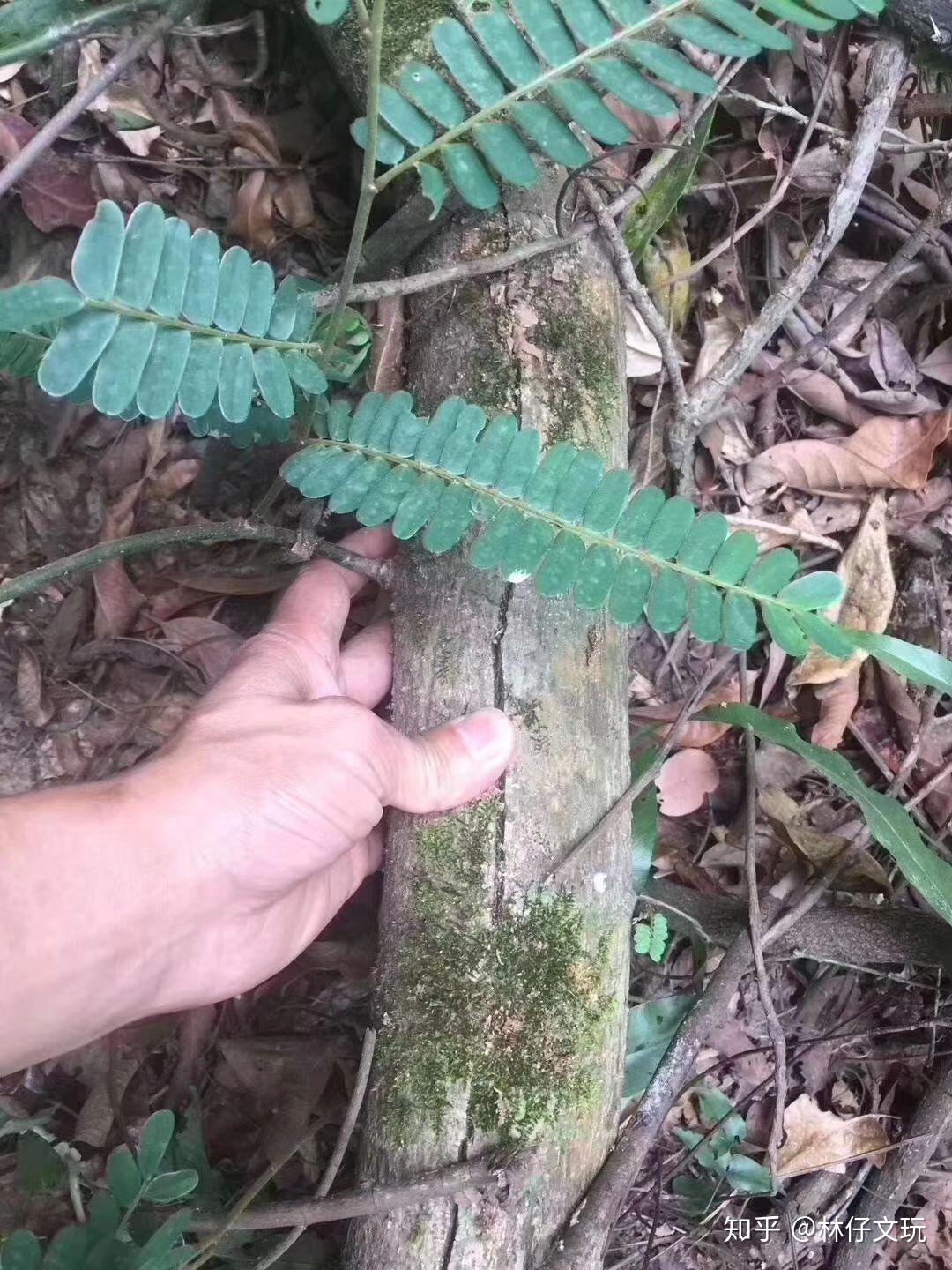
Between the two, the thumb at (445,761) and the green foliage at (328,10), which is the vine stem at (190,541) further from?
the green foliage at (328,10)

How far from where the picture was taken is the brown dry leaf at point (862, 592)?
84.3 inches

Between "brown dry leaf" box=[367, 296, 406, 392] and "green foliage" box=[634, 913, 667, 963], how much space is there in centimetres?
119

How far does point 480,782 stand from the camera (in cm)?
151

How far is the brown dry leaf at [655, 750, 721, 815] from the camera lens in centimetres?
212

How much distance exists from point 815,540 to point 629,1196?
5.02 ft

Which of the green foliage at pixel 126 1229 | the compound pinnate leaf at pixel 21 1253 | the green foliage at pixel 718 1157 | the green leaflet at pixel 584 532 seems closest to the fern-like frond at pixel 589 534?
the green leaflet at pixel 584 532

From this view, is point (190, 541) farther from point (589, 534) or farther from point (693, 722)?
point (693, 722)

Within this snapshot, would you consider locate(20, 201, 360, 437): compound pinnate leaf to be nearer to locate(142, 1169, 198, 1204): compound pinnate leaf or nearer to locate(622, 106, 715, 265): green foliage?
locate(622, 106, 715, 265): green foliage

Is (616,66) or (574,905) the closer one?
(616,66)

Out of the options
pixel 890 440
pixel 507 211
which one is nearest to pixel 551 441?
pixel 507 211

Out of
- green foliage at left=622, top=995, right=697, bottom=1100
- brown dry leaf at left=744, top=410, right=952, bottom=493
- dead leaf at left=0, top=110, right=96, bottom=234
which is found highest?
dead leaf at left=0, top=110, right=96, bottom=234

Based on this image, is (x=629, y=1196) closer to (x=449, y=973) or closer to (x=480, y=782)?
(x=449, y=973)

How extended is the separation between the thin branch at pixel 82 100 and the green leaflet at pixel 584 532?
0.63 meters

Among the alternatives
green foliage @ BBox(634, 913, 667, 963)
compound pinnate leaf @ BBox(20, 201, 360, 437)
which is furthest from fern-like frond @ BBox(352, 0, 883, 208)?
green foliage @ BBox(634, 913, 667, 963)
